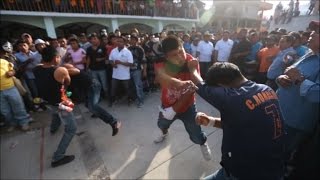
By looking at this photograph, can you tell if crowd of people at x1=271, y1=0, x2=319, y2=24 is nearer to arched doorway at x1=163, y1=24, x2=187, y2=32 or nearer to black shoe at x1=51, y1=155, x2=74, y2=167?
arched doorway at x1=163, y1=24, x2=187, y2=32

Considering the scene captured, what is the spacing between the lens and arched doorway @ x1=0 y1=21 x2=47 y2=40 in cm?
1302

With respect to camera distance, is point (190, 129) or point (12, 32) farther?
point (12, 32)

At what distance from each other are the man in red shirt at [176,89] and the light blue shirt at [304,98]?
3.41 ft

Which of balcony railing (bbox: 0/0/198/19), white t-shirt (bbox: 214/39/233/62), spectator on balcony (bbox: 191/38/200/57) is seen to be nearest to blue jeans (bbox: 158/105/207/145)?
white t-shirt (bbox: 214/39/233/62)

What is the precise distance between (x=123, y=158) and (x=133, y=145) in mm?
394

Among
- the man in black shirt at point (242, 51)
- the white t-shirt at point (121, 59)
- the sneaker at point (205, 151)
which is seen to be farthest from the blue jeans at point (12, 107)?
the man in black shirt at point (242, 51)

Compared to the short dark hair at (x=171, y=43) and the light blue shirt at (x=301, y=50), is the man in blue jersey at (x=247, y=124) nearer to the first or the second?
the short dark hair at (x=171, y=43)

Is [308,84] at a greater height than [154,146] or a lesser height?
greater

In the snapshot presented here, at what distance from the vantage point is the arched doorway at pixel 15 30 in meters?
13.0

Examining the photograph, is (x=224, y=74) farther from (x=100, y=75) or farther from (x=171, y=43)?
(x=100, y=75)

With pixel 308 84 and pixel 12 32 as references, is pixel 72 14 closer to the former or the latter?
pixel 12 32

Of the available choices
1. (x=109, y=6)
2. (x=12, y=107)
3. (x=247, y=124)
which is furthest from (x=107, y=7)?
(x=247, y=124)

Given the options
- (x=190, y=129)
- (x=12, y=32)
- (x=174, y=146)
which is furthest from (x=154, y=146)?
(x=12, y=32)

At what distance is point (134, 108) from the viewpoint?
19.0ft
